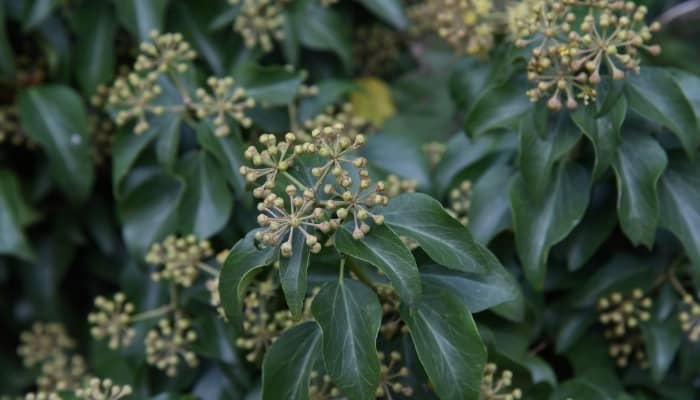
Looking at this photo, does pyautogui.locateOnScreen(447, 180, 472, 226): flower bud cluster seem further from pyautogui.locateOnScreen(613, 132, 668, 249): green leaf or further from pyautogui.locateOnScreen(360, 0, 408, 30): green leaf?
pyautogui.locateOnScreen(360, 0, 408, 30): green leaf

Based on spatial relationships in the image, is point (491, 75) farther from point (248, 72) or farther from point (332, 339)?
point (332, 339)

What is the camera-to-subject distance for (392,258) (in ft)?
4.63

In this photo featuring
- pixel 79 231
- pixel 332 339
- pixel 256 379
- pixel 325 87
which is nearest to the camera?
pixel 332 339

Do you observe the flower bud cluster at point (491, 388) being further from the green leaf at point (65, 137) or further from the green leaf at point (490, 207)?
the green leaf at point (65, 137)

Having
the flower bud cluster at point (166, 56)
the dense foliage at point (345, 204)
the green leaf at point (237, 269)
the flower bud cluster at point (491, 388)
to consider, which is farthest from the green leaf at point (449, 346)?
the flower bud cluster at point (166, 56)

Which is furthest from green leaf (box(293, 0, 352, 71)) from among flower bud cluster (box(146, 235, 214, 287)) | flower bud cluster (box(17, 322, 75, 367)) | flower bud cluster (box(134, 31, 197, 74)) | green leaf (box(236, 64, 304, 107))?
flower bud cluster (box(17, 322, 75, 367))

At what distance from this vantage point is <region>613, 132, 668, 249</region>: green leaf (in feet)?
5.66

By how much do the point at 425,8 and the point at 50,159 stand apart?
1.13 m

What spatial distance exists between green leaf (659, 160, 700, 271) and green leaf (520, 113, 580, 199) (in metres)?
0.25

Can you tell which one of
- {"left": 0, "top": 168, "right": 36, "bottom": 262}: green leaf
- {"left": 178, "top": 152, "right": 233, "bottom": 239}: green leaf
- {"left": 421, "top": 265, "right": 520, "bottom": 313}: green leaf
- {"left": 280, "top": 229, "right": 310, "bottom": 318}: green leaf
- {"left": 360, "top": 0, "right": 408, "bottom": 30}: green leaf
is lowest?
{"left": 0, "top": 168, "right": 36, "bottom": 262}: green leaf

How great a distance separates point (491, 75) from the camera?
212 centimetres

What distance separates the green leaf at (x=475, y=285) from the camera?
1.55 meters

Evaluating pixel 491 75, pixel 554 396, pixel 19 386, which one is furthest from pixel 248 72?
pixel 19 386

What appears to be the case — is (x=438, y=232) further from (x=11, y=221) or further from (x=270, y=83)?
(x=11, y=221)
